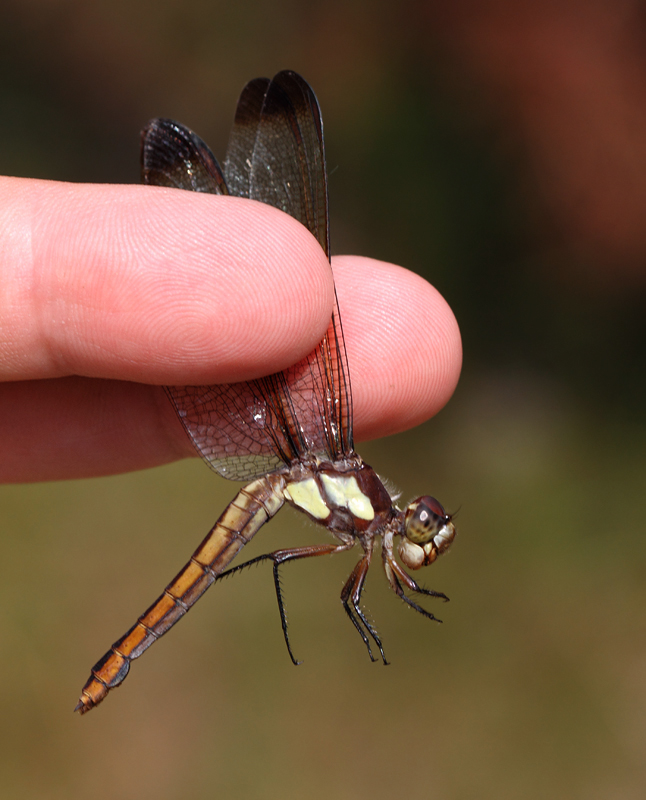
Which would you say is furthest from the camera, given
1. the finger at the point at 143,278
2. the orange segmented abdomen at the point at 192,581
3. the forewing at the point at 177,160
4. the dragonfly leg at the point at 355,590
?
the forewing at the point at 177,160

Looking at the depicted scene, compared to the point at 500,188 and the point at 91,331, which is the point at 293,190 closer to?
the point at 91,331

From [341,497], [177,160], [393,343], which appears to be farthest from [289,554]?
[177,160]

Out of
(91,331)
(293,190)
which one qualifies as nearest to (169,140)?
(293,190)

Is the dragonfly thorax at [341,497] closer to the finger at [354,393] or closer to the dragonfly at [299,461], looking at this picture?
the dragonfly at [299,461]

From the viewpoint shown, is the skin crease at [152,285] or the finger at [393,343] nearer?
the skin crease at [152,285]

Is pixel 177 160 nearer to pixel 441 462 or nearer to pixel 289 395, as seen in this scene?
pixel 289 395

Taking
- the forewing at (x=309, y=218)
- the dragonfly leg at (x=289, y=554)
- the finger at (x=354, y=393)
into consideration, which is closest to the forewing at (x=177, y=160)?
the forewing at (x=309, y=218)
